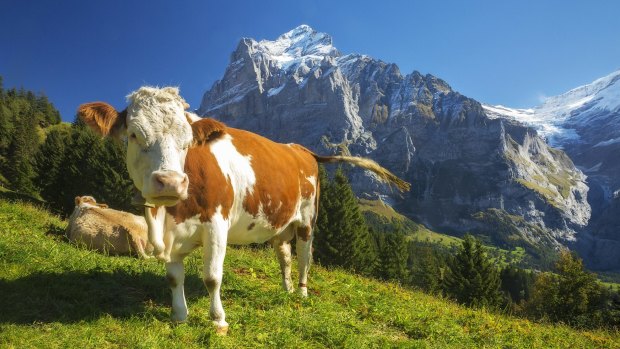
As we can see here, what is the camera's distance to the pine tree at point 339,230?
51906 mm

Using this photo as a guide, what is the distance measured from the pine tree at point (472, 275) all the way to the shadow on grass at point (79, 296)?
170ft

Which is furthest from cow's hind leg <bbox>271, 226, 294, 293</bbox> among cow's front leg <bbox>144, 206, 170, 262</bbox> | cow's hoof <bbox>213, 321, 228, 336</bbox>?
cow's front leg <bbox>144, 206, 170, 262</bbox>

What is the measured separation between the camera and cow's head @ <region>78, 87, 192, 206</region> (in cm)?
431

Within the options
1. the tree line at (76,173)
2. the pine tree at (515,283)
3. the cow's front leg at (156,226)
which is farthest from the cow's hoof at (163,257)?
the pine tree at (515,283)

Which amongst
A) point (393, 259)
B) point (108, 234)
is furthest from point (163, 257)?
point (393, 259)

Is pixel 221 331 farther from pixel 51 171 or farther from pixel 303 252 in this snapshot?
pixel 51 171

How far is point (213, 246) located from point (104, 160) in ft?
147

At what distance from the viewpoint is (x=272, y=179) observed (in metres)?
6.73

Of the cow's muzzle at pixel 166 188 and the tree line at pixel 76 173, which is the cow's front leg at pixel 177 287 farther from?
the tree line at pixel 76 173

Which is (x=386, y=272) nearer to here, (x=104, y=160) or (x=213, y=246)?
(x=104, y=160)

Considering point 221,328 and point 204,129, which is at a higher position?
point 204,129

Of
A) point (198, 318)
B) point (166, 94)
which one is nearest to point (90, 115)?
point (166, 94)

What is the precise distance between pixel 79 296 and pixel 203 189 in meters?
2.69

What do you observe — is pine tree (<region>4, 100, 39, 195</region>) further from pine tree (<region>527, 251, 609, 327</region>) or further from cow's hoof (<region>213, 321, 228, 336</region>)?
pine tree (<region>527, 251, 609, 327</region>)
